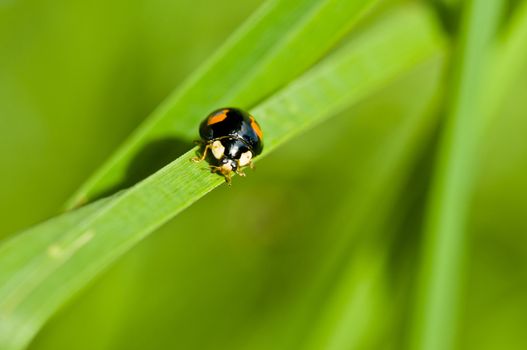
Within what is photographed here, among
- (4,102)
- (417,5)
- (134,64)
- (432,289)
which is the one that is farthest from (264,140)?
(4,102)

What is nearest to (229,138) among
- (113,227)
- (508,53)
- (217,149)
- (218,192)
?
(217,149)

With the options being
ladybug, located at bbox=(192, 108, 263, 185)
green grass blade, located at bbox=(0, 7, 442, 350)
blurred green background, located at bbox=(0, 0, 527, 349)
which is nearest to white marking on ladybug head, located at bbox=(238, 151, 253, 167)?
ladybug, located at bbox=(192, 108, 263, 185)

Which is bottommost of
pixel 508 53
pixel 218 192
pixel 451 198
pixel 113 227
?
pixel 113 227

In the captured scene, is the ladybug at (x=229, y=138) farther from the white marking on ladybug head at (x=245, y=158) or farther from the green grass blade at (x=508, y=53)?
the green grass blade at (x=508, y=53)

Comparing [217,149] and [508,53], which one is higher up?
[508,53]

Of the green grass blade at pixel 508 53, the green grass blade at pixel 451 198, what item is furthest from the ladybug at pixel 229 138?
the green grass blade at pixel 508 53

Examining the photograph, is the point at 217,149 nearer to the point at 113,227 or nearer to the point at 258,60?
the point at 258,60

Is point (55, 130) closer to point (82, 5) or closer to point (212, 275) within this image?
point (82, 5)

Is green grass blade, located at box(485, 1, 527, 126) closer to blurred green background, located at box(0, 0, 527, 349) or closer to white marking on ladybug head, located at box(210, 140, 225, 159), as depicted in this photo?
blurred green background, located at box(0, 0, 527, 349)
